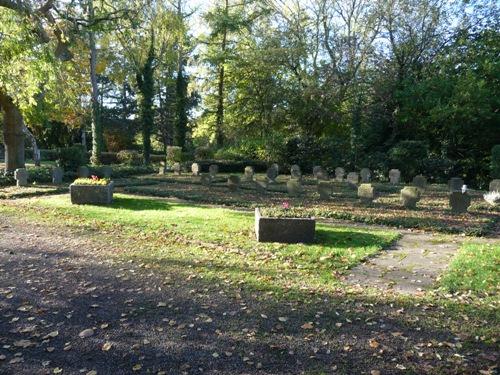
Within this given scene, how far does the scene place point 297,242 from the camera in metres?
9.38

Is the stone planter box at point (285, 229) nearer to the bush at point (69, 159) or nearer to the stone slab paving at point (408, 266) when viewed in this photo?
the stone slab paving at point (408, 266)

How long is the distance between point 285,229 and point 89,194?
742cm

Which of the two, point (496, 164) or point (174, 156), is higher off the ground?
point (174, 156)

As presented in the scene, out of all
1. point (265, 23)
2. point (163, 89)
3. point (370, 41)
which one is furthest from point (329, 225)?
point (163, 89)

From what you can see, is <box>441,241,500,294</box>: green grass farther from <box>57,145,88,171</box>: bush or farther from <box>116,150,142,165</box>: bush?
<box>116,150,142,165</box>: bush

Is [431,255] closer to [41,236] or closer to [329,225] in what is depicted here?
[329,225]

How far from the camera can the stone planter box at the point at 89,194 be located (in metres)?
14.1

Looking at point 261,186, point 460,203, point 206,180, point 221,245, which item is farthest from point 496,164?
point 221,245

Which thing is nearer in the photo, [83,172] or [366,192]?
[366,192]

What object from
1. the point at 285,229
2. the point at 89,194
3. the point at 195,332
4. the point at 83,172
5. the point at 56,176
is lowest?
the point at 195,332

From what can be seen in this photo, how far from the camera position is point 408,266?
7.70m

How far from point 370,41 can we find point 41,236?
86.5 feet

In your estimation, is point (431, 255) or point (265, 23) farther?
point (265, 23)

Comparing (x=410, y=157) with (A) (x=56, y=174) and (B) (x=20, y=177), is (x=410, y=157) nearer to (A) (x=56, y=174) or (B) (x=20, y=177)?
(A) (x=56, y=174)
